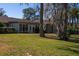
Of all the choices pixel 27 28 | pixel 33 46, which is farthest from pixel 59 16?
pixel 33 46

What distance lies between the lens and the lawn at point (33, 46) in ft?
23.5

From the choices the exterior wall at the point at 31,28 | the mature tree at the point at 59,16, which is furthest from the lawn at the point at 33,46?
the mature tree at the point at 59,16

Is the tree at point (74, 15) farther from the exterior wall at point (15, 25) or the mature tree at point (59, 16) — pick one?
the exterior wall at point (15, 25)

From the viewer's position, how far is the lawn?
716cm

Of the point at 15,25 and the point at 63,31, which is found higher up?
the point at 15,25

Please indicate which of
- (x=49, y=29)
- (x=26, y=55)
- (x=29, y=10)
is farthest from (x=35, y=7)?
(x=26, y=55)

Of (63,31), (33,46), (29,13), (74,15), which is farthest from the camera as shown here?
(63,31)

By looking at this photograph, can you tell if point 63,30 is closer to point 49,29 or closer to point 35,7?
point 49,29

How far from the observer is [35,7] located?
24.4ft

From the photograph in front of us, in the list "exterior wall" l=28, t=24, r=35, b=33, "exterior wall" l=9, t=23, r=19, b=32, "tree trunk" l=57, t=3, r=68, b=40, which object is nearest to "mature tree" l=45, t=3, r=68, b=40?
"tree trunk" l=57, t=3, r=68, b=40

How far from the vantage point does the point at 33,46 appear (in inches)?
289

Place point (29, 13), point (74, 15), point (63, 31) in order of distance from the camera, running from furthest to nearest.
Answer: point (63, 31) < point (74, 15) < point (29, 13)

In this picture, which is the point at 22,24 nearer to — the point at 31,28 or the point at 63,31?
the point at 31,28

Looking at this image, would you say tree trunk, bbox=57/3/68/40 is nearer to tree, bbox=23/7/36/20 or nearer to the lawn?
the lawn
